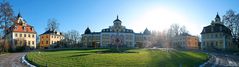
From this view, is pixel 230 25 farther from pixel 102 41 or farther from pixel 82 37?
pixel 82 37

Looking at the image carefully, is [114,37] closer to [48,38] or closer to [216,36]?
[48,38]

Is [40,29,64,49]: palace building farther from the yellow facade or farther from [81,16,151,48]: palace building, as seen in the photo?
[81,16,151,48]: palace building

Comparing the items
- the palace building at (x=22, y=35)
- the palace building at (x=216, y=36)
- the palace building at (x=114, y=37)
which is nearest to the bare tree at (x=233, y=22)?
the palace building at (x=216, y=36)

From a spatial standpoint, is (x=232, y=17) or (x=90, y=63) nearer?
(x=90, y=63)

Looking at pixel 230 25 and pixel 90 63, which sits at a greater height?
pixel 230 25

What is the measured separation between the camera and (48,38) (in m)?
104

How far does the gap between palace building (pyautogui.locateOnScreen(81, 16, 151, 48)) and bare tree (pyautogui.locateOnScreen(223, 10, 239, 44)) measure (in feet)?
108

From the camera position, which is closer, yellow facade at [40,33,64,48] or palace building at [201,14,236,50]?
palace building at [201,14,236,50]

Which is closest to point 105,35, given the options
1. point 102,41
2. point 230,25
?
point 102,41

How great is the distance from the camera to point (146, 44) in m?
113

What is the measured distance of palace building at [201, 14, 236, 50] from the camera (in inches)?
3253

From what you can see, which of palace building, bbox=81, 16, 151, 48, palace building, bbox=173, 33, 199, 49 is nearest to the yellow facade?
palace building, bbox=81, 16, 151, 48

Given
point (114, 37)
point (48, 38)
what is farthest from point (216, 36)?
point (48, 38)

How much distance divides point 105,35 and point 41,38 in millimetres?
21690
